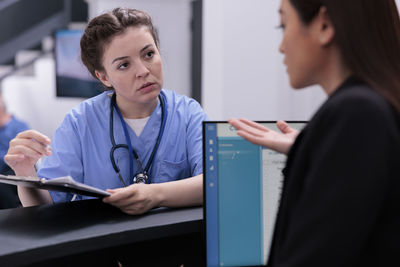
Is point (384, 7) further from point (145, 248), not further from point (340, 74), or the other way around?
point (145, 248)

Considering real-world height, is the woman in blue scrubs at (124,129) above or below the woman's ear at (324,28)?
below

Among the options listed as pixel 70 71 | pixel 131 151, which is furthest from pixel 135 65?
pixel 70 71

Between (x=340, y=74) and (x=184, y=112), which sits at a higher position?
(x=340, y=74)

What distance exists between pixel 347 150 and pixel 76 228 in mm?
637

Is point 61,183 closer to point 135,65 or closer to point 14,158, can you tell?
point 14,158

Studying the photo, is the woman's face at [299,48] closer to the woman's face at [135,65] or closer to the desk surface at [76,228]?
the desk surface at [76,228]

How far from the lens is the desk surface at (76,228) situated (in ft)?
2.82


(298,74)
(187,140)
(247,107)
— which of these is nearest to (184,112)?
(187,140)

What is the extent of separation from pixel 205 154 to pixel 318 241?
0.43 m

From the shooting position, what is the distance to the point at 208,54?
3.00 m

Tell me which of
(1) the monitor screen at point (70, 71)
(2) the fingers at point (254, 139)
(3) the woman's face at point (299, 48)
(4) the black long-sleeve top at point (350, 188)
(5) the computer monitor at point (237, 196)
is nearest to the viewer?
(4) the black long-sleeve top at point (350, 188)

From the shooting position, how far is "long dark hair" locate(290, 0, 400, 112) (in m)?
0.62

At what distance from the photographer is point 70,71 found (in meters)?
4.38

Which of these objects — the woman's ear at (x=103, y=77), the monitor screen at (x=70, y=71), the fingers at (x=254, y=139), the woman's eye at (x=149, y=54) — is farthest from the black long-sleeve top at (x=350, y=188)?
the monitor screen at (x=70, y=71)
